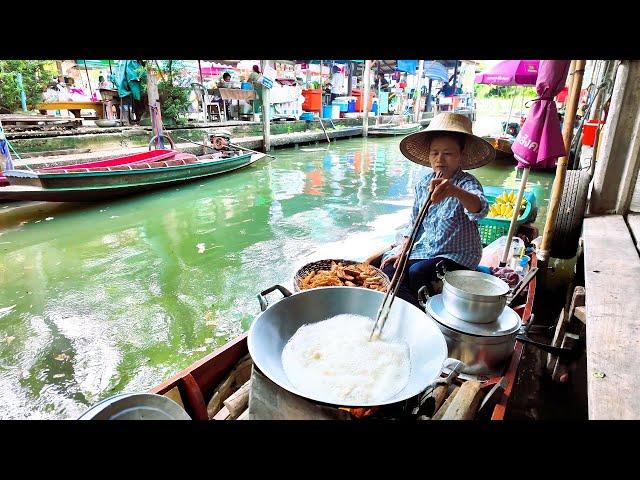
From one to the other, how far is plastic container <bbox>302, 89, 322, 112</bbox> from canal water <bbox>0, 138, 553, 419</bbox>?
1287 centimetres

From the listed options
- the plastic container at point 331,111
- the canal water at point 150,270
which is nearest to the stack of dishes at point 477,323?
the canal water at point 150,270

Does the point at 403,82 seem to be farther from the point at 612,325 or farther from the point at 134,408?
the point at 134,408

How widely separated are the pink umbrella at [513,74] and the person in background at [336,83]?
17.8 metres

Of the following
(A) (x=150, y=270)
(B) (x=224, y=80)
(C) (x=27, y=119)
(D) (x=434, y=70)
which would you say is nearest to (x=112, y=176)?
(A) (x=150, y=270)

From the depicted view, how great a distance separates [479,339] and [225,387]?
144 cm

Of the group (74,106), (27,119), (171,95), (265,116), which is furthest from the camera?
(265,116)

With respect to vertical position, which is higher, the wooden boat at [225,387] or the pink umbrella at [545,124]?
the pink umbrella at [545,124]

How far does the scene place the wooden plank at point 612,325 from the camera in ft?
4.92

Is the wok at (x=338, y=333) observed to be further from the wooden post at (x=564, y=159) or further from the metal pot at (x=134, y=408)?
the wooden post at (x=564, y=159)

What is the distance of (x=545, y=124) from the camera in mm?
3318

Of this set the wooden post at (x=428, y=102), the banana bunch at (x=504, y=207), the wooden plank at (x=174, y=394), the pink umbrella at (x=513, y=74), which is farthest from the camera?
the wooden post at (x=428, y=102)
